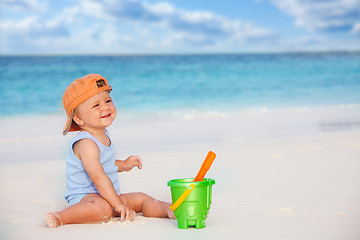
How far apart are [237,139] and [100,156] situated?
149 inches

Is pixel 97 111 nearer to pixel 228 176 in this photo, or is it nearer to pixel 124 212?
pixel 124 212

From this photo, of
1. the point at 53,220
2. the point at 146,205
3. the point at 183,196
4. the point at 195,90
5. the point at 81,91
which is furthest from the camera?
the point at 195,90

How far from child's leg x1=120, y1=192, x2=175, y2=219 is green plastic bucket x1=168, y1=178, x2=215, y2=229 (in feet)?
0.85

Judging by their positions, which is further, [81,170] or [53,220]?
[81,170]

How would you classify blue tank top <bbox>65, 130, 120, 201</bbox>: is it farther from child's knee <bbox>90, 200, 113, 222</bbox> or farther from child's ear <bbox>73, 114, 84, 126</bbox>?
child's knee <bbox>90, 200, 113, 222</bbox>

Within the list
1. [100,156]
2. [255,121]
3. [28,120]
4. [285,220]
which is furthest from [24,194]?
[28,120]

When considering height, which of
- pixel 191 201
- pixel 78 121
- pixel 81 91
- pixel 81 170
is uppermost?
pixel 81 91

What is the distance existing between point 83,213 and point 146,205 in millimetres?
409

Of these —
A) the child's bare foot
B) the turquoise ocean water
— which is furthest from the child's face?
the turquoise ocean water

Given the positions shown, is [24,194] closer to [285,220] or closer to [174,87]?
[285,220]

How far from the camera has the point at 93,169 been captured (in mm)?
3121

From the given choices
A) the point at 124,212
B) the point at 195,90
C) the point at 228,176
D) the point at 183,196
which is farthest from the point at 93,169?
the point at 195,90

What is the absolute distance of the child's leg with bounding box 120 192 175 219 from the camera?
10.7 ft

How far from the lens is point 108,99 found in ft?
10.8
